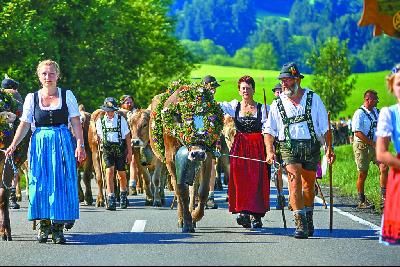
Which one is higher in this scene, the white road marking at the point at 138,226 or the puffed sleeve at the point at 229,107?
the puffed sleeve at the point at 229,107

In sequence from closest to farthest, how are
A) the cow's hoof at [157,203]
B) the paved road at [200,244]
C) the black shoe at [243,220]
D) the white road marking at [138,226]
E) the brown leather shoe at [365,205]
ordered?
the paved road at [200,244], the white road marking at [138,226], the black shoe at [243,220], the brown leather shoe at [365,205], the cow's hoof at [157,203]

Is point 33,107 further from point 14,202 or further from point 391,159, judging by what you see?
point 14,202

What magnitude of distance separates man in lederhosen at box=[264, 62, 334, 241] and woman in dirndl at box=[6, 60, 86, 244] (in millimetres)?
2345

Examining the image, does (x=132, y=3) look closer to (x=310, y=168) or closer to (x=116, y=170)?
(x=116, y=170)

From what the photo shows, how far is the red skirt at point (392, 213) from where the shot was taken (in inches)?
387

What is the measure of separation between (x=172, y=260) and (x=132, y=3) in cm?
5702

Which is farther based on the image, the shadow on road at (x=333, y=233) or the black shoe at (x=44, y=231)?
the shadow on road at (x=333, y=233)

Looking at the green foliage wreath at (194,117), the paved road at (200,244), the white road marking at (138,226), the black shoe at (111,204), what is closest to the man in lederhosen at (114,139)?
the black shoe at (111,204)

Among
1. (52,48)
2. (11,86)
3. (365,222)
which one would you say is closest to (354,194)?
(365,222)

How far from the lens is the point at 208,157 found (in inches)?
624

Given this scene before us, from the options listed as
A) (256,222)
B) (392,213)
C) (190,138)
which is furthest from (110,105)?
(392,213)

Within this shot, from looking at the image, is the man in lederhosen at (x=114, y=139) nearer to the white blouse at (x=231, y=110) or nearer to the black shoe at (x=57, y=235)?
the white blouse at (x=231, y=110)

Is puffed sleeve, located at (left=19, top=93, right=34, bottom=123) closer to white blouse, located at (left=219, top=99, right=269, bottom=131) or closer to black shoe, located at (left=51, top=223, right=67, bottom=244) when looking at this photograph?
black shoe, located at (left=51, top=223, right=67, bottom=244)

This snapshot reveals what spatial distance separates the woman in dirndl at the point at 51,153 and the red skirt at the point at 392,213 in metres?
5.07
